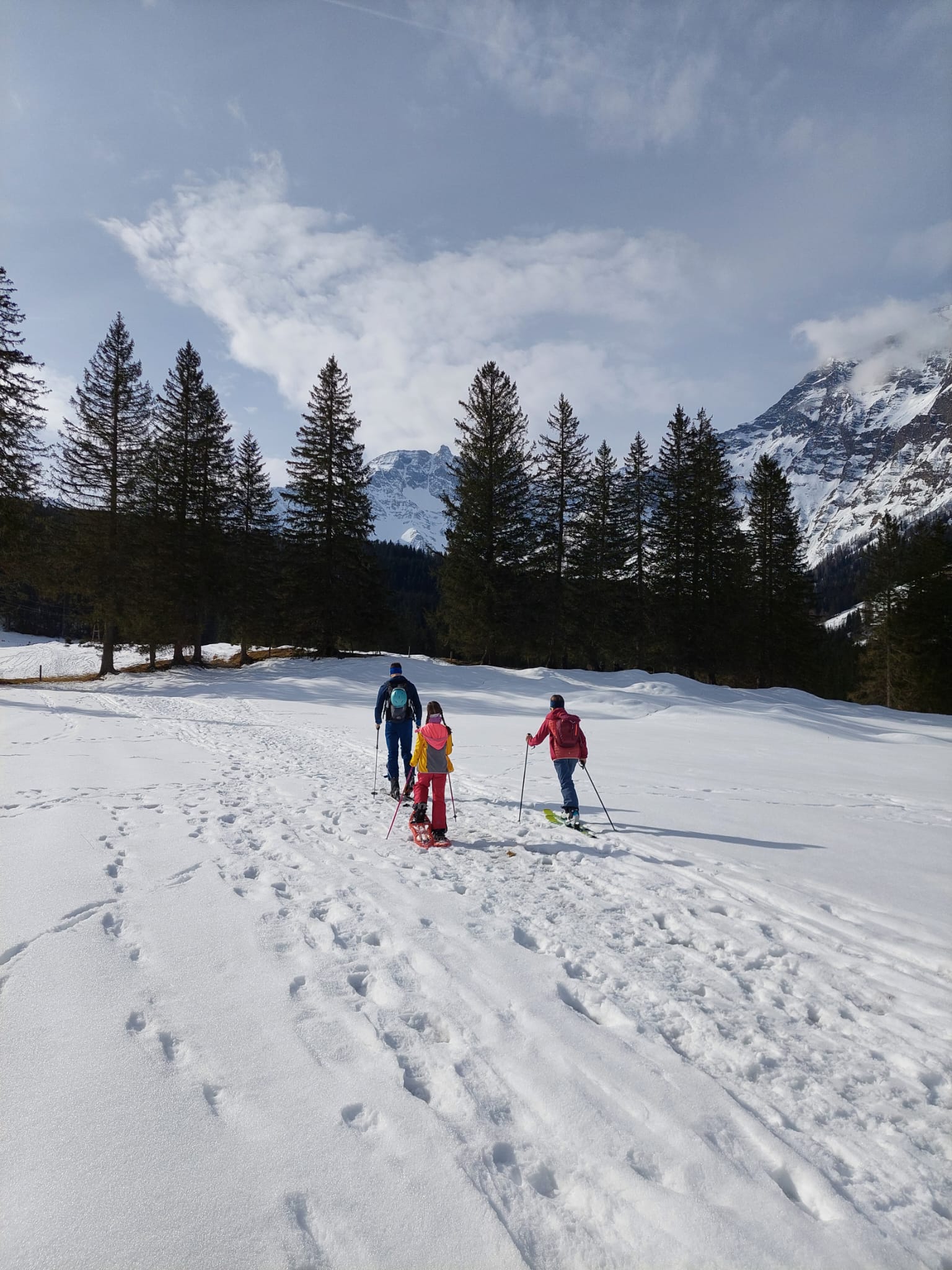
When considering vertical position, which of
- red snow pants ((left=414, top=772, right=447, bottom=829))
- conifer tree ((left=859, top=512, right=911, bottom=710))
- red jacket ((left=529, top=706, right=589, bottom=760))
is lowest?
red snow pants ((left=414, top=772, right=447, bottom=829))

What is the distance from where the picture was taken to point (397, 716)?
8930mm

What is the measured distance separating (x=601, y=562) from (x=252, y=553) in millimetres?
21247

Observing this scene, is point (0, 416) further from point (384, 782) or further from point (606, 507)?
point (606, 507)

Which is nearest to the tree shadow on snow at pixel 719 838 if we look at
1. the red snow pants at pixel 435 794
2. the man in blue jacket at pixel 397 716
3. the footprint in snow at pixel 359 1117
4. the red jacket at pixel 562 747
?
the red jacket at pixel 562 747

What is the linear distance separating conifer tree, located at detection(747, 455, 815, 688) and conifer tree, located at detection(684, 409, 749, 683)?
1.88 m

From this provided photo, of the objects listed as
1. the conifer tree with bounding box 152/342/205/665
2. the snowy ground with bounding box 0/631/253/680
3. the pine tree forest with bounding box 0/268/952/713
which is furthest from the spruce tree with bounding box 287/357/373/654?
the snowy ground with bounding box 0/631/253/680

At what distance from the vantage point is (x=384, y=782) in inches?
389

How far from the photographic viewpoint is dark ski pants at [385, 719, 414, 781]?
8805 millimetres

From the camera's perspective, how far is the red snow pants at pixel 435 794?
6918 millimetres

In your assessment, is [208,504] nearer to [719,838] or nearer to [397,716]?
[397,716]

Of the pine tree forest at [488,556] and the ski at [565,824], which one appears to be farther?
the pine tree forest at [488,556]

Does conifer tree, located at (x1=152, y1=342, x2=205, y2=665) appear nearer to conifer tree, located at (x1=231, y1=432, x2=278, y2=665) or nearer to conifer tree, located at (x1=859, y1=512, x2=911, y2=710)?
conifer tree, located at (x1=231, y1=432, x2=278, y2=665)

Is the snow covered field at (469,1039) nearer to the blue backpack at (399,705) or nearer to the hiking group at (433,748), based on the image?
the hiking group at (433,748)

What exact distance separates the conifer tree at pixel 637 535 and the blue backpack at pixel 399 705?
24346 millimetres
